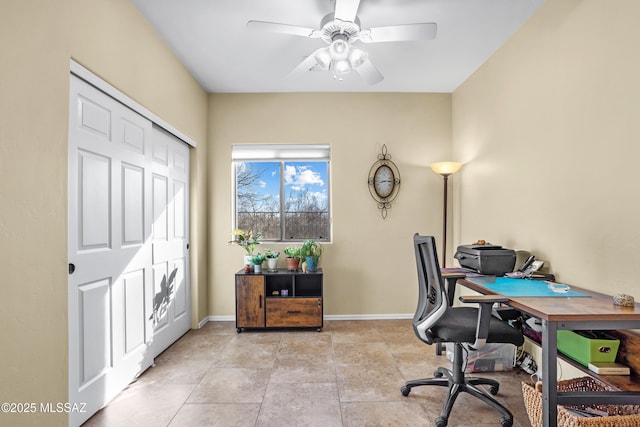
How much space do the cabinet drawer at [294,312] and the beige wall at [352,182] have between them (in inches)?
18.2

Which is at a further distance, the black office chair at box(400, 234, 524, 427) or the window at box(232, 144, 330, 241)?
the window at box(232, 144, 330, 241)

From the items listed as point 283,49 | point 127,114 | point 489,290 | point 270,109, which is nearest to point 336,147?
point 270,109

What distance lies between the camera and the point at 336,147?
4309mm

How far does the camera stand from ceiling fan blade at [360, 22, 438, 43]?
2264 millimetres

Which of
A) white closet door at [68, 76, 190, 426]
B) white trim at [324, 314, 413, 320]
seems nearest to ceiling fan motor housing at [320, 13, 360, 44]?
white closet door at [68, 76, 190, 426]

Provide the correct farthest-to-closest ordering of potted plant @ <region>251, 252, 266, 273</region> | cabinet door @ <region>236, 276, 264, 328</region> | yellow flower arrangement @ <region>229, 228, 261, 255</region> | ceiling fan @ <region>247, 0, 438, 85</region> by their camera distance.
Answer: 1. yellow flower arrangement @ <region>229, 228, 261, 255</region>
2. potted plant @ <region>251, 252, 266, 273</region>
3. cabinet door @ <region>236, 276, 264, 328</region>
4. ceiling fan @ <region>247, 0, 438, 85</region>

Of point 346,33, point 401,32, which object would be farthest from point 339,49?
point 401,32

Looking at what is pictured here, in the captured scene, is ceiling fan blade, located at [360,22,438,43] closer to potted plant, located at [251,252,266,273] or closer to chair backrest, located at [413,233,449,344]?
chair backrest, located at [413,233,449,344]

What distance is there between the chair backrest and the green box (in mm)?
632

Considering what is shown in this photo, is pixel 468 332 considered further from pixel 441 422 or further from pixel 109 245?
pixel 109 245

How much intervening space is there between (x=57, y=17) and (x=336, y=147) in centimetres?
297

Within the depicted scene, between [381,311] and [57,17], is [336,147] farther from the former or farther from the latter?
[57,17]

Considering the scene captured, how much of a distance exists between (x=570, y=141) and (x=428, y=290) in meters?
1.38

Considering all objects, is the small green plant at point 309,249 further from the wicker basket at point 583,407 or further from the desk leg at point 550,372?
the desk leg at point 550,372
